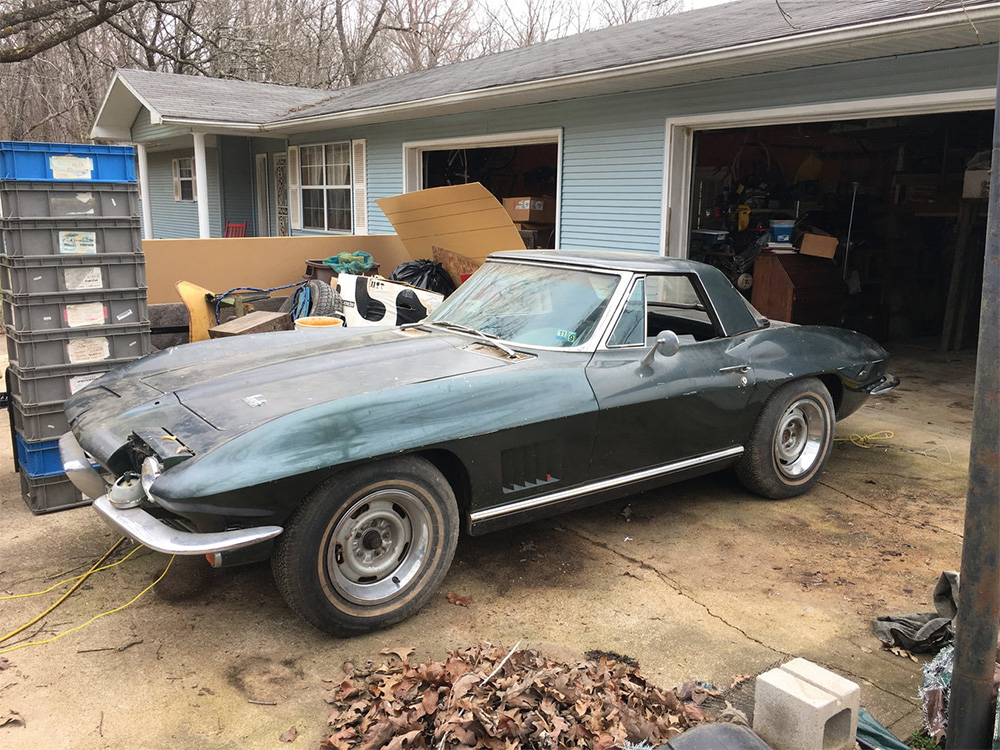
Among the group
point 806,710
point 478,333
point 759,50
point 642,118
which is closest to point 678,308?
point 478,333

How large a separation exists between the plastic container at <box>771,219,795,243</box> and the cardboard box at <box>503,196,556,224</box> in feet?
10.8

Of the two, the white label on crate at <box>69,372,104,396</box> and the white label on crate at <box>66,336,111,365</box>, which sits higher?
the white label on crate at <box>66,336,111,365</box>

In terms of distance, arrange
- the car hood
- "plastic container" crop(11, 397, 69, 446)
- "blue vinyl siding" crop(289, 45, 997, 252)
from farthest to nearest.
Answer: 1. "blue vinyl siding" crop(289, 45, 997, 252)
2. "plastic container" crop(11, 397, 69, 446)
3. the car hood

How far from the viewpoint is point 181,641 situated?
10.8 ft

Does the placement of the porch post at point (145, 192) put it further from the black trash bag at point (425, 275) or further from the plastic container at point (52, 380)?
the plastic container at point (52, 380)

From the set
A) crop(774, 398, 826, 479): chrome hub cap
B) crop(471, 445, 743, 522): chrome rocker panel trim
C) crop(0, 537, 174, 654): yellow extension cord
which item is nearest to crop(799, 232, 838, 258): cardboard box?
crop(774, 398, 826, 479): chrome hub cap

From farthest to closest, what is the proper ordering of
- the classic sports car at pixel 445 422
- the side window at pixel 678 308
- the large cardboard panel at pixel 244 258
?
the large cardboard panel at pixel 244 258 → the side window at pixel 678 308 → the classic sports car at pixel 445 422

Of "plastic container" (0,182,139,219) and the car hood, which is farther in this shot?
"plastic container" (0,182,139,219)

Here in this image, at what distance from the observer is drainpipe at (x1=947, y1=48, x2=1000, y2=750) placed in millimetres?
2305

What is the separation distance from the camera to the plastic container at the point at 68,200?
14.4ft

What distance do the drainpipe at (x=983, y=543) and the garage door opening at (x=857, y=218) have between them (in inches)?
296

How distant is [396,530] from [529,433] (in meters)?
0.74

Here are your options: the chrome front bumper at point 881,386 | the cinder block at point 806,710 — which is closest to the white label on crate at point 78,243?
the cinder block at point 806,710

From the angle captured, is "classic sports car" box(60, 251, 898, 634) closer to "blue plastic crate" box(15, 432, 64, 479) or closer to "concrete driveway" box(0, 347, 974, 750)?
"concrete driveway" box(0, 347, 974, 750)
